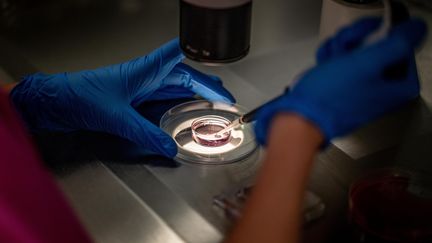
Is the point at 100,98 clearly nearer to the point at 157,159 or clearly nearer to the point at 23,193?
the point at 157,159

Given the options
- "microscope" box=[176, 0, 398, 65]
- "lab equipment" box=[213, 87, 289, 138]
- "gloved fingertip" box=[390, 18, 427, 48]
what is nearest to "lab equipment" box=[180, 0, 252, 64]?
"microscope" box=[176, 0, 398, 65]

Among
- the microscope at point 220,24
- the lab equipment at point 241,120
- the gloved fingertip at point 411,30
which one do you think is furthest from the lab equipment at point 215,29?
the gloved fingertip at point 411,30

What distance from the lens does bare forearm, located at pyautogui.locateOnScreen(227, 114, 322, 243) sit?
75cm

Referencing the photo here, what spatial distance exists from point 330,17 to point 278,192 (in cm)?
46

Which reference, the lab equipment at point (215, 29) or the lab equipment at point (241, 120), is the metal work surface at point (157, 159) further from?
the lab equipment at point (215, 29)

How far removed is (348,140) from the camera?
1276 millimetres

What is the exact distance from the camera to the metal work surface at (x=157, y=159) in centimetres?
109

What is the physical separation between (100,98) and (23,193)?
552 mm

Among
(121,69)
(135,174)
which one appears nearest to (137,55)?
(121,69)

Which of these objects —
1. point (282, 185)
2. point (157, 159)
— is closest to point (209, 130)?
point (157, 159)

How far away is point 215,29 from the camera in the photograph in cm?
99

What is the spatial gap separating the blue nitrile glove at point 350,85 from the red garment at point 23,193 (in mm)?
272

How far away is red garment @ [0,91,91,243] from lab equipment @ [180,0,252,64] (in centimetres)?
36

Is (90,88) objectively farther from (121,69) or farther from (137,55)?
(137,55)
